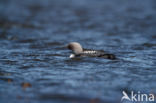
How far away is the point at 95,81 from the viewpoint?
8094 millimetres

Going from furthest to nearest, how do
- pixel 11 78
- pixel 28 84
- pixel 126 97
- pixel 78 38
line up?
pixel 78 38 → pixel 11 78 → pixel 28 84 → pixel 126 97

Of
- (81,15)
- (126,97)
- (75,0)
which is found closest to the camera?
(126,97)

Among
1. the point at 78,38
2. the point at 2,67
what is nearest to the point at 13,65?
the point at 2,67

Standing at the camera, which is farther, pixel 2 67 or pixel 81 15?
pixel 81 15

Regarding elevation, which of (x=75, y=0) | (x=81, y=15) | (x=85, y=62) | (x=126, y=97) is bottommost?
(x=126, y=97)

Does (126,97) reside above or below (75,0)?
below

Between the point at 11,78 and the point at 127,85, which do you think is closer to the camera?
the point at 127,85

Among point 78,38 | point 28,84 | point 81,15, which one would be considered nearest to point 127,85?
point 28,84

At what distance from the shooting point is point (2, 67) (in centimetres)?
960

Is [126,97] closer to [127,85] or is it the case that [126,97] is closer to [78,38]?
[127,85]

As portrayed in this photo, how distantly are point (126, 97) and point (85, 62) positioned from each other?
3.02 metres

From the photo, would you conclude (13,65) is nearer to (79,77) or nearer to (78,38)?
(79,77)

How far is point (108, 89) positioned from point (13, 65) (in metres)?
3.38

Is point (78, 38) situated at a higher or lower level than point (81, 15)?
lower
